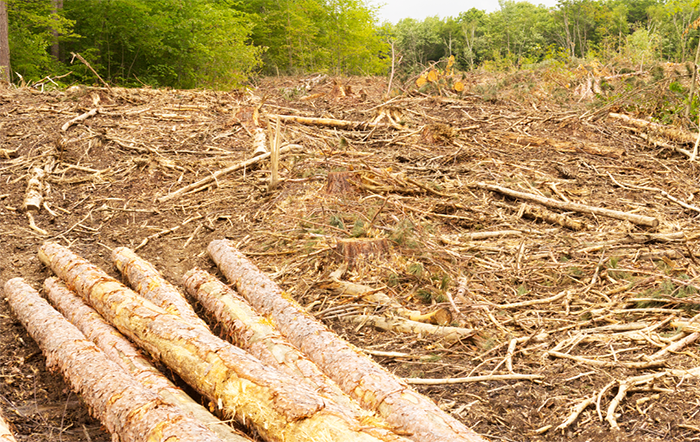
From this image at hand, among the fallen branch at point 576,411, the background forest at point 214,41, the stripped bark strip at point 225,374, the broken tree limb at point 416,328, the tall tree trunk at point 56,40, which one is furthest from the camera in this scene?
the tall tree trunk at point 56,40

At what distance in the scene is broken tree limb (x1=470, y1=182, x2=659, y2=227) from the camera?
5297 millimetres

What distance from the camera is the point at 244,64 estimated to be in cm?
2088

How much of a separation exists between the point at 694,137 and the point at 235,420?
8.43 m

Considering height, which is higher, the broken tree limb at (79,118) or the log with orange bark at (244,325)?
the broken tree limb at (79,118)

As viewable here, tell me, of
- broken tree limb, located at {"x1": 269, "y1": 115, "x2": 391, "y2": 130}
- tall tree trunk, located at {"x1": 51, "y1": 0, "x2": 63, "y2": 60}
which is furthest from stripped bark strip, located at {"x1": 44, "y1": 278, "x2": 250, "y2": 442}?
tall tree trunk, located at {"x1": 51, "y1": 0, "x2": 63, "y2": 60}

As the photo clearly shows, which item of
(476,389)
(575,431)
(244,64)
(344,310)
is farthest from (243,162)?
(244,64)

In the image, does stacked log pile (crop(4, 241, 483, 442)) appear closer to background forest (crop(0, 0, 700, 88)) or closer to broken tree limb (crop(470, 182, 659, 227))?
broken tree limb (crop(470, 182, 659, 227))

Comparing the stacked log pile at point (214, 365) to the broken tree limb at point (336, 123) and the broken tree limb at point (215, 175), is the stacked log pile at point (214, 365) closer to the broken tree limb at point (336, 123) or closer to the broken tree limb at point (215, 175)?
the broken tree limb at point (215, 175)

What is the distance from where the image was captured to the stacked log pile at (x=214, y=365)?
240 centimetres

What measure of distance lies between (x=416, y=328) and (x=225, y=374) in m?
1.53

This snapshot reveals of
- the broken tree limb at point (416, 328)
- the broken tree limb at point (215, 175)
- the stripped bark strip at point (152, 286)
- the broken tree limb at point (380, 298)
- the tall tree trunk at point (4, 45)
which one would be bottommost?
the broken tree limb at point (416, 328)

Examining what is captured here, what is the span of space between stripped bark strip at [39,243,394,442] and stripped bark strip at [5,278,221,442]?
0.23 m

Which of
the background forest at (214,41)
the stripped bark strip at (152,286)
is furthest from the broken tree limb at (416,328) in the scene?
the background forest at (214,41)

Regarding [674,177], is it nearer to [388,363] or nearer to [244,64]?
[388,363]
